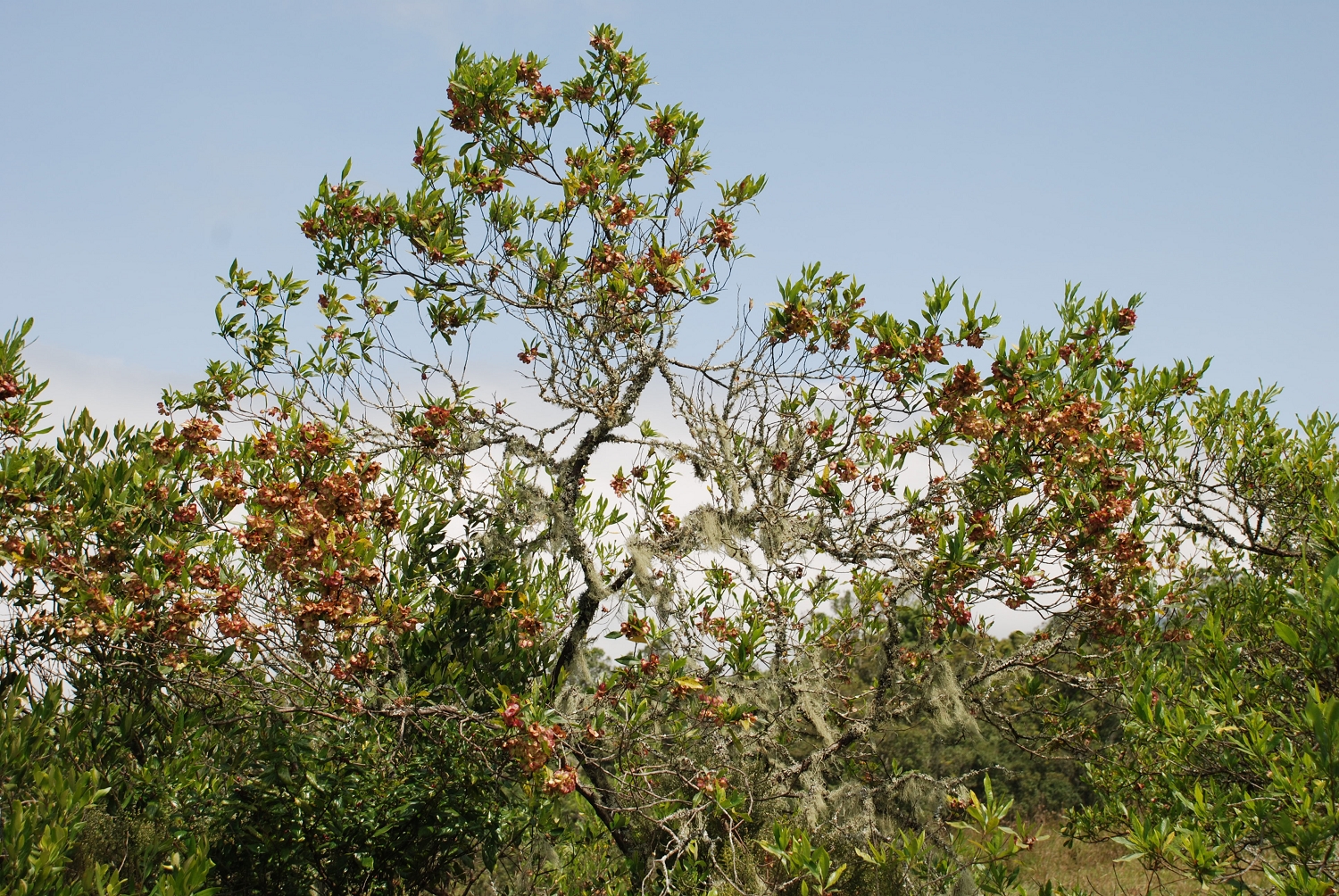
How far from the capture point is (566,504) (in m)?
5.09

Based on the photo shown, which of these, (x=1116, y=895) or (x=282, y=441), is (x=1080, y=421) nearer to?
(x=282, y=441)

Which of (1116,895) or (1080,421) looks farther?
(1116,895)

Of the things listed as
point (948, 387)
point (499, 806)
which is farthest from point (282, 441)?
point (948, 387)

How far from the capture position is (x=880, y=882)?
530 cm

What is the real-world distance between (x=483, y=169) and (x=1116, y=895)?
881 cm

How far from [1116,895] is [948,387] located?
688 cm

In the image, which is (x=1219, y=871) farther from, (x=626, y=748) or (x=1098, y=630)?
(x=626, y=748)

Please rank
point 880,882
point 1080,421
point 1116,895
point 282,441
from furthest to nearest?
point 1116,895
point 880,882
point 282,441
point 1080,421

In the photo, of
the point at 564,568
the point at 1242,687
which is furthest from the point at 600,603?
the point at 1242,687

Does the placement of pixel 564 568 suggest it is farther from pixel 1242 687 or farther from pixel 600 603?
pixel 1242 687

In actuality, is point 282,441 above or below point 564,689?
above

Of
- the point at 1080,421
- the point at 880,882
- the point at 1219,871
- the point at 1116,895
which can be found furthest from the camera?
the point at 1116,895

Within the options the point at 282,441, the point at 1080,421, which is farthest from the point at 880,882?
the point at 282,441

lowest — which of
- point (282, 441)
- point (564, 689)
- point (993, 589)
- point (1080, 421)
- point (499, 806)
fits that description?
point (499, 806)
